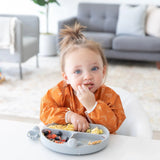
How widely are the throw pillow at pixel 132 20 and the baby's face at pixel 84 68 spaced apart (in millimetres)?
3223

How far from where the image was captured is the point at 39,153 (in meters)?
0.74

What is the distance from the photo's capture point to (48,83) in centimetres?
319

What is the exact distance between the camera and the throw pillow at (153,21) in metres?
3.83

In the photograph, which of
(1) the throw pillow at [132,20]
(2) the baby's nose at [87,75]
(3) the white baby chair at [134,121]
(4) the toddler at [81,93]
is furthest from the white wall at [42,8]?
(2) the baby's nose at [87,75]

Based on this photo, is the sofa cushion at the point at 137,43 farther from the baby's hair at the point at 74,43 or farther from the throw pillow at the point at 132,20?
the baby's hair at the point at 74,43

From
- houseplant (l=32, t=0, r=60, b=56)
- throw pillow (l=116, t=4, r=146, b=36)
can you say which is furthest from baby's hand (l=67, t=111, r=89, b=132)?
houseplant (l=32, t=0, r=60, b=56)

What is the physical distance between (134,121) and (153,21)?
309 cm

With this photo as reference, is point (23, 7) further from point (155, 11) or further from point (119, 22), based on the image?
point (155, 11)

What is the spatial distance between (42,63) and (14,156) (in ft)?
11.3

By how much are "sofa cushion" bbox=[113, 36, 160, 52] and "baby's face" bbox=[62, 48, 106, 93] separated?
292 centimetres

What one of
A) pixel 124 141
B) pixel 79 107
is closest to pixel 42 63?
pixel 79 107

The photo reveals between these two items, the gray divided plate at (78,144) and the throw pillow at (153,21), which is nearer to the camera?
the gray divided plate at (78,144)

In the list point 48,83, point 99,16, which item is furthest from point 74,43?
point 99,16

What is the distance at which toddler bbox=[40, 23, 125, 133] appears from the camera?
36.1 inches
